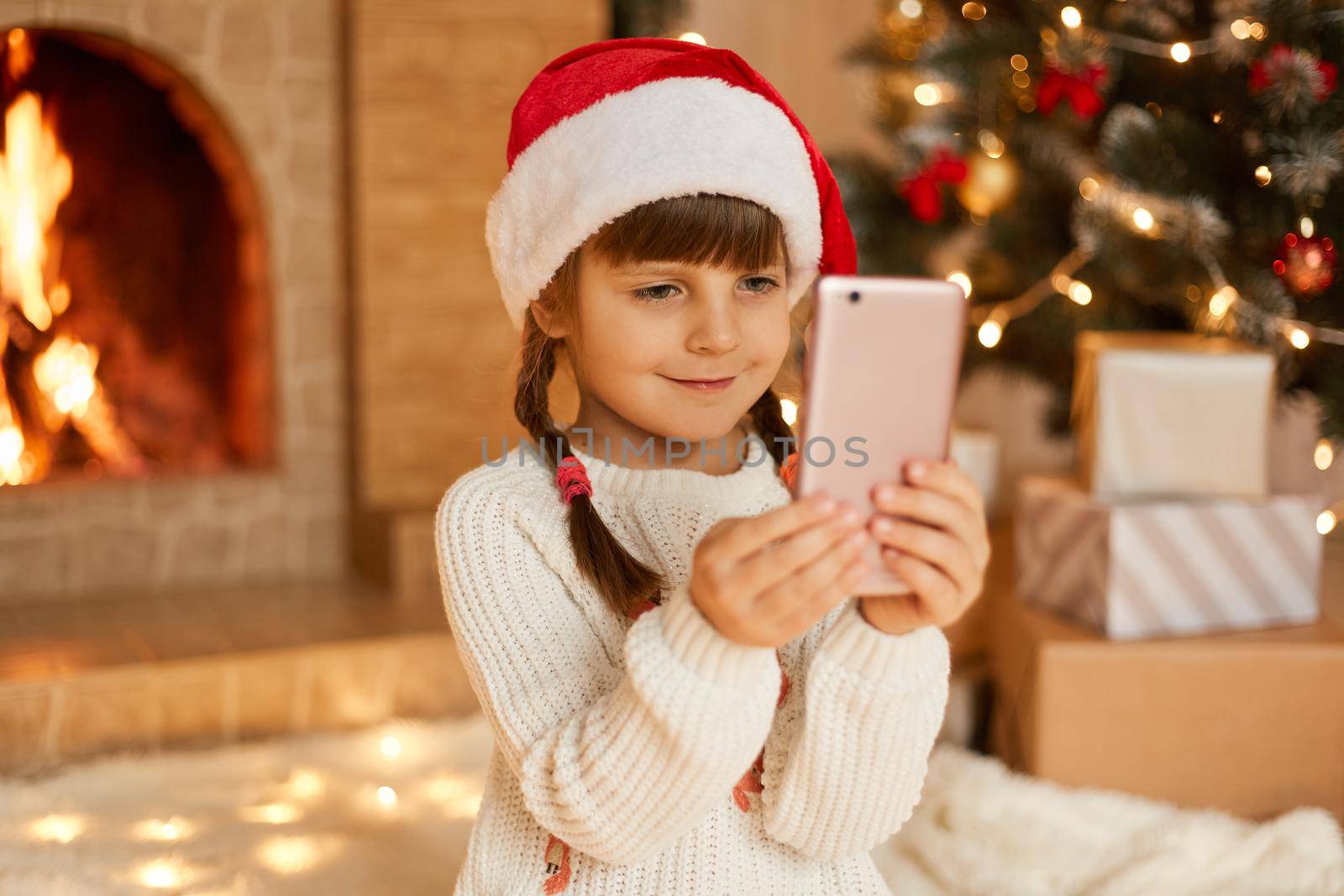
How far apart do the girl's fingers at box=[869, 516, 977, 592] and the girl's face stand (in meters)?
0.21

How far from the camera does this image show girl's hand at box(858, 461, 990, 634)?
68 cm

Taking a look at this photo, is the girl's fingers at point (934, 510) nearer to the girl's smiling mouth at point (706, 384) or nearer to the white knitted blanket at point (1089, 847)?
the girl's smiling mouth at point (706, 384)

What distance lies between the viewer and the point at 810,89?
2.92 meters

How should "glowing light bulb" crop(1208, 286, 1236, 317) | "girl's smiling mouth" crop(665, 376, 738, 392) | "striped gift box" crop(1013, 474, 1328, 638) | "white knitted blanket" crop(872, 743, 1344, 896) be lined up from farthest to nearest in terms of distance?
1. "glowing light bulb" crop(1208, 286, 1236, 317)
2. "striped gift box" crop(1013, 474, 1328, 638)
3. "white knitted blanket" crop(872, 743, 1344, 896)
4. "girl's smiling mouth" crop(665, 376, 738, 392)

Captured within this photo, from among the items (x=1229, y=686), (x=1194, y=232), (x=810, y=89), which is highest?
(x=810, y=89)

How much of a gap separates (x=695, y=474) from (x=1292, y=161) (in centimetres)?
97

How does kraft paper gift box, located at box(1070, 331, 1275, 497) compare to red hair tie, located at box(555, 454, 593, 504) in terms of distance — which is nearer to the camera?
red hair tie, located at box(555, 454, 593, 504)

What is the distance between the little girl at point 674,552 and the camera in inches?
28.0

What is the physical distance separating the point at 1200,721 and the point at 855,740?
85 cm

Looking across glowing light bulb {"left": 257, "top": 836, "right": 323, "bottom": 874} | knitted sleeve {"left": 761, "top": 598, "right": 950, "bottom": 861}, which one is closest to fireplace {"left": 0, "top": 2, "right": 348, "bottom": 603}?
glowing light bulb {"left": 257, "top": 836, "right": 323, "bottom": 874}

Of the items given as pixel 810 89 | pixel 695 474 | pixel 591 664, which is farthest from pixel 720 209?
pixel 810 89

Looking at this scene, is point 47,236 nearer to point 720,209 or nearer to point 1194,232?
point 720,209

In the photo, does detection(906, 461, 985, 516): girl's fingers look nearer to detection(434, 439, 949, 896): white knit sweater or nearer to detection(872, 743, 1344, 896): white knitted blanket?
detection(434, 439, 949, 896): white knit sweater

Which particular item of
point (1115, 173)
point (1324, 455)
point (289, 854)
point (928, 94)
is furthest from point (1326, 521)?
point (289, 854)
